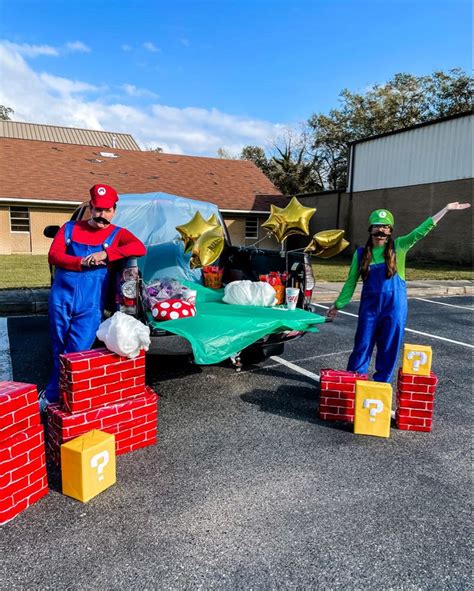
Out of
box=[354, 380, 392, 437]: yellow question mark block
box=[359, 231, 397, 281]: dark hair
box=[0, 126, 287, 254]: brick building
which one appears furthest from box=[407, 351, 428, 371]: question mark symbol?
box=[0, 126, 287, 254]: brick building

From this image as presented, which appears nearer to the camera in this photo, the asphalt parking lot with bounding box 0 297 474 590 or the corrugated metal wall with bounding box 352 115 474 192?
the asphalt parking lot with bounding box 0 297 474 590

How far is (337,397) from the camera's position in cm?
379

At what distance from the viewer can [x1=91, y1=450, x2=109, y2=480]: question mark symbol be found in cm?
266

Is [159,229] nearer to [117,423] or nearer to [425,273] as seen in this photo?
[117,423]

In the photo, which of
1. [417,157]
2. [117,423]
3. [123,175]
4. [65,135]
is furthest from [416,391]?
[65,135]

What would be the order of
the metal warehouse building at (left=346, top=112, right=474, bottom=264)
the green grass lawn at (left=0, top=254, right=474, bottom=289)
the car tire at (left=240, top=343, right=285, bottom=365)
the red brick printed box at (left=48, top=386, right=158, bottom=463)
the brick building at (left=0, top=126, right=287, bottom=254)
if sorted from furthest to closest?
the brick building at (left=0, top=126, right=287, bottom=254)
the metal warehouse building at (left=346, top=112, right=474, bottom=264)
the green grass lawn at (left=0, top=254, right=474, bottom=289)
the car tire at (left=240, top=343, right=285, bottom=365)
the red brick printed box at (left=48, top=386, right=158, bottom=463)

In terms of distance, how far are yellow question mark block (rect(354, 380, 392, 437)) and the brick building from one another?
18.7 metres

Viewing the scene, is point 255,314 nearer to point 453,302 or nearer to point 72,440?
point 72,440

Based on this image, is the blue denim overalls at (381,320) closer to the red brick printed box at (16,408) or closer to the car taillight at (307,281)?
the car taillight at (307,281)

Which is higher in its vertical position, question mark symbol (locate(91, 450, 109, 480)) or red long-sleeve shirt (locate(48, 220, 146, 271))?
red long-sleeve shirt (locate(48, 220, 146, 271))

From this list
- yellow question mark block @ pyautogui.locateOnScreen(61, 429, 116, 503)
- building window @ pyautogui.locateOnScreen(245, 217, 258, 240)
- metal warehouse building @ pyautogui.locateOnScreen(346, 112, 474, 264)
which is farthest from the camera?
building window @ pyautogui.locateOnScreen(245, 217, 258, 240)

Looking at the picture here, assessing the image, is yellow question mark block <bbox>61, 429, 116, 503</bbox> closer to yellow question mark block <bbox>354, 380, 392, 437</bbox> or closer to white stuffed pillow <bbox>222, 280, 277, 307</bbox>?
yellow question mark block <bbox>354, 380, 392, 437</bbox>

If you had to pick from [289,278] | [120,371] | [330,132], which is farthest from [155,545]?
[330,132]

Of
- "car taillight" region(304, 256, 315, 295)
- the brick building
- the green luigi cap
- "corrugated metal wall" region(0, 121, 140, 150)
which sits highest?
"corrugated metal wall" region(0, 121, 140, 150)
